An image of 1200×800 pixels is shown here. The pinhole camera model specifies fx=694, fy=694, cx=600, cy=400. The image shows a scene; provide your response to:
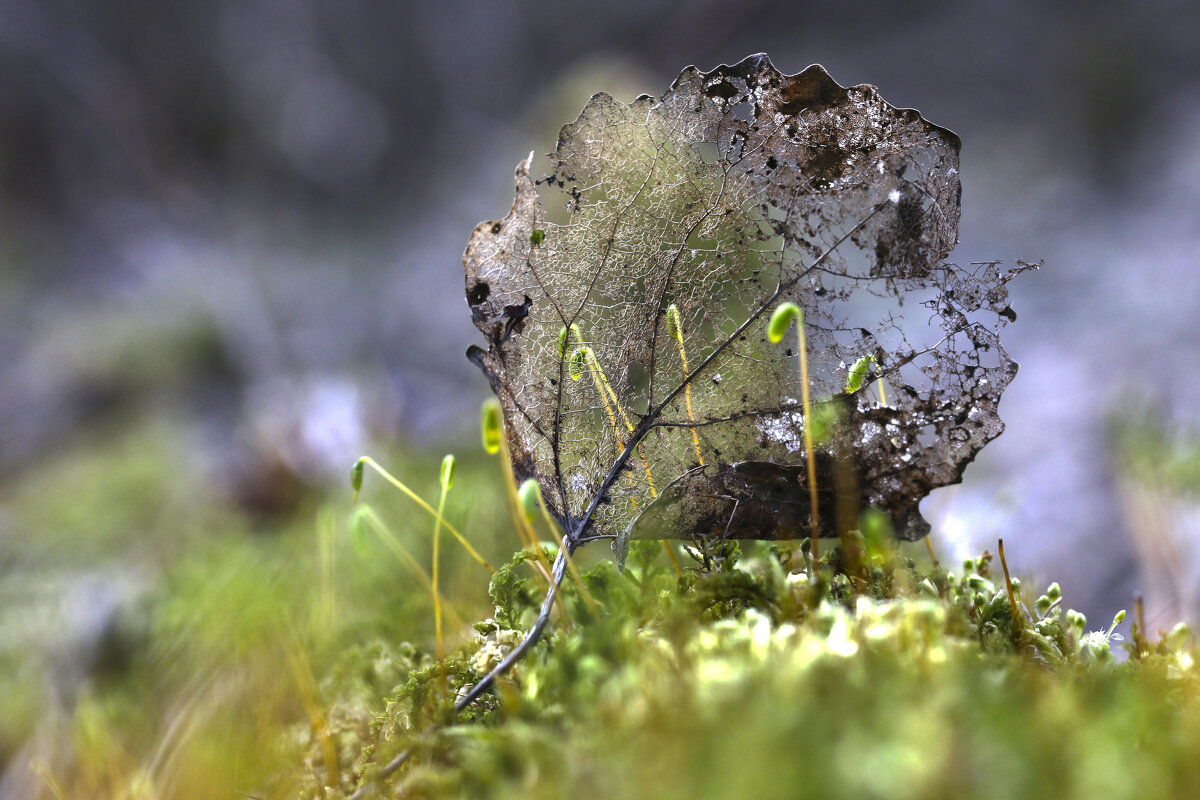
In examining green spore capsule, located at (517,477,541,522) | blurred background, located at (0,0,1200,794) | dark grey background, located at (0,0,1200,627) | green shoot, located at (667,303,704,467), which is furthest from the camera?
dark grey background, located at (0,0,1200,627)

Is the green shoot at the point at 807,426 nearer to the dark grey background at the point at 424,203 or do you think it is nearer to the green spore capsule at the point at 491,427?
the green spore capsule at the point at 491,427

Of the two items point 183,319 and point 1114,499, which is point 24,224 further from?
point 1114,499

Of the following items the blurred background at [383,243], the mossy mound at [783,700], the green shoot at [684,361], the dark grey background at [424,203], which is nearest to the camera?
the mossy mound at [783,700]

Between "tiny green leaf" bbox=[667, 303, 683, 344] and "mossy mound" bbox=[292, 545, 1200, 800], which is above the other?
"tiny green leaf" bbox=[667, 303, 683, 344]

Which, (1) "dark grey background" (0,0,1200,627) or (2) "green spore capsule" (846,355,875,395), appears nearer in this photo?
(2) "green spore capsule" (846,355,875,395)

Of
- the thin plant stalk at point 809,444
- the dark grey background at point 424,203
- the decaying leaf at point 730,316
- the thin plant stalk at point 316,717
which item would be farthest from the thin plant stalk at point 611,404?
the dark grey background at point 424,203

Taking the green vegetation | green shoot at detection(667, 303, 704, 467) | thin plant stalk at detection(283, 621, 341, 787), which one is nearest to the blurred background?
the green vegetation

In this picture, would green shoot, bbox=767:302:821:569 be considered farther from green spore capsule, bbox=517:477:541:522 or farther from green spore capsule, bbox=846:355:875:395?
green spore capsule, bbox=517:477:541:522

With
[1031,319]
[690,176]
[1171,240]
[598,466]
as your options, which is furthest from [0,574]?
[1171,240]
